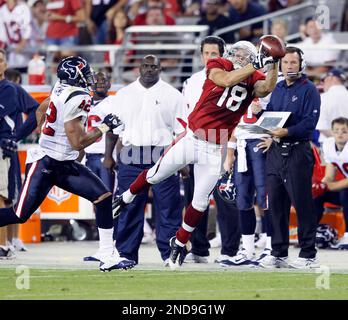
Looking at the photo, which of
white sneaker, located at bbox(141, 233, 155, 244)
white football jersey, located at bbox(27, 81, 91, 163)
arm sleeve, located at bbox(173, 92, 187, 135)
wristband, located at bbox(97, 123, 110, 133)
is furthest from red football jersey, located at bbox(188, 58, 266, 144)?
white sneaker, located at bbox(141, 233, 155, 244)

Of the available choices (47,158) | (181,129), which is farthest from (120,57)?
(47,158)

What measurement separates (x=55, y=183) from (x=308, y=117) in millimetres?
2443

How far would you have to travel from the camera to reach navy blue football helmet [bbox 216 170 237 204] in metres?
12.8

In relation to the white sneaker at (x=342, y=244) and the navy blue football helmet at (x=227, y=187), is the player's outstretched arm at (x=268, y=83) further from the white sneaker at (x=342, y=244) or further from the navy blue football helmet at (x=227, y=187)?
the white sneaker at (x=342, y=244)

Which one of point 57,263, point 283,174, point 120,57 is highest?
point 120,57

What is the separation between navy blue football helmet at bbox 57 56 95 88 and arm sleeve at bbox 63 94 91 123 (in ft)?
0.80

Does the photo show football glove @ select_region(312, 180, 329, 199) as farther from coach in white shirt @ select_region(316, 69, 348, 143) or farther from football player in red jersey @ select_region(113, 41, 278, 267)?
football player in red jersey @ select_region(113, 41, 278, 267)

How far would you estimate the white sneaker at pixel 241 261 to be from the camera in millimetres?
12516

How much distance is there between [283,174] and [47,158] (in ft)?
7.30

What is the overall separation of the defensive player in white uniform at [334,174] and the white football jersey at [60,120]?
417 centimetres

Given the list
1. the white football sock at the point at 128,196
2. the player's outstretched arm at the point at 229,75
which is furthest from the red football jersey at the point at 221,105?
the white football sock at the point at 128,196

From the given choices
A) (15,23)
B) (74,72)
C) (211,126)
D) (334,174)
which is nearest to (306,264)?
(211,126)

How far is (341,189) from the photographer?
1481 cm
